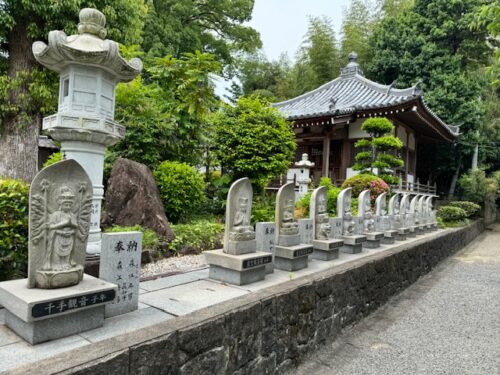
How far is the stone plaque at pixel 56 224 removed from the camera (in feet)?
7.35

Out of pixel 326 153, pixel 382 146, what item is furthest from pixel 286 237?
pixel 326 153

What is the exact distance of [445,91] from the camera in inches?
692

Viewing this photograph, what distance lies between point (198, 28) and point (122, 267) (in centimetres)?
1982

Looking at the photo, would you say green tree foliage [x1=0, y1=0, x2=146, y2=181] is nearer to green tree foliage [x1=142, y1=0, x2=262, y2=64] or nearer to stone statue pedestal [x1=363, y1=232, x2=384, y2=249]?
green tree foliage [x1=142, y1=0, x2=262, y2=64]

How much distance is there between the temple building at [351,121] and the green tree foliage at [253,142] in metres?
5.42

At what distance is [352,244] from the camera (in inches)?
230

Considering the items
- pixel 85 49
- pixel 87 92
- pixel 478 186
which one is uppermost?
pixel 85 49

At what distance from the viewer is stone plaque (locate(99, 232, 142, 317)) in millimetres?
2617

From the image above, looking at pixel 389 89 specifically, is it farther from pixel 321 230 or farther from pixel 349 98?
pixel 321 230

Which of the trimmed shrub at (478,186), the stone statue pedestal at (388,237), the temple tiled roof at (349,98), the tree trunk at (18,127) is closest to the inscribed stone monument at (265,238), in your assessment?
the stone statue pedestal at (388,237)

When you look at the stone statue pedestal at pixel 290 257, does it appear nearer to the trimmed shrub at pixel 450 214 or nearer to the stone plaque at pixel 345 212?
the stone plaque at pixel 345 212

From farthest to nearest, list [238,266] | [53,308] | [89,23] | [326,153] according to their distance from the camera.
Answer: [326,153] < [89,23] < [238,266] < [53,308]

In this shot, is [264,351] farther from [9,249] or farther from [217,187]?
[217,187]

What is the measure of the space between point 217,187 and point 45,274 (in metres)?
7.25
